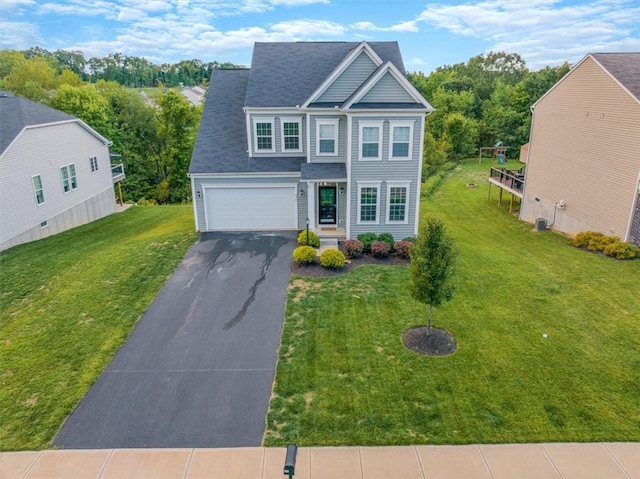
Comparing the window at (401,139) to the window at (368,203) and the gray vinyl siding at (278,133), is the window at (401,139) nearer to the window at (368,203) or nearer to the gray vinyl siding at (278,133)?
the window at (368,203)

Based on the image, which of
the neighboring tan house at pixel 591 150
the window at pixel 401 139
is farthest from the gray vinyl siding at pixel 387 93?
the neighboring tan house at pixel 591 150

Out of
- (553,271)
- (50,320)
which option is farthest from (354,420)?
(553,271)

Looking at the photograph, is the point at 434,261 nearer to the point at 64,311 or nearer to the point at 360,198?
the point at 360,198

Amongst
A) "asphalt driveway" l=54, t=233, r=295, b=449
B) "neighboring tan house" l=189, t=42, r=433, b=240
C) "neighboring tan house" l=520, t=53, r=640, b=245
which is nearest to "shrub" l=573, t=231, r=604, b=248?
"neighboring tan house" l=520, t=53, r=640, b=245

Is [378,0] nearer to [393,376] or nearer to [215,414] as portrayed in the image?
[393,376]

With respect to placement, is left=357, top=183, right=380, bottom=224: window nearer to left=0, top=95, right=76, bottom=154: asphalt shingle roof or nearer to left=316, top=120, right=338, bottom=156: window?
left=316, top=120, right=338, bottom=156: window

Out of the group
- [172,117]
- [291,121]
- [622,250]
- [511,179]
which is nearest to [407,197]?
[291,121]
